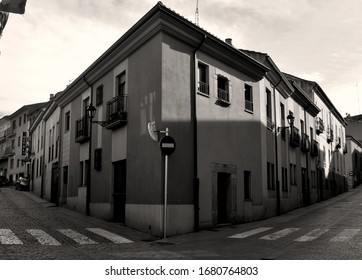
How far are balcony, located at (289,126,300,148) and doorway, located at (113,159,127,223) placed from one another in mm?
10972

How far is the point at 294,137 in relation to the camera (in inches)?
886

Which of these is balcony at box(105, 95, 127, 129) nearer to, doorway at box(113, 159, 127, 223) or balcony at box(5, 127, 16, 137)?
doorway at box(113, 159, 127, 223)

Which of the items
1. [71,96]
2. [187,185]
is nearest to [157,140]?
[187,185]

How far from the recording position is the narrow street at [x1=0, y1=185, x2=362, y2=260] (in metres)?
8.46

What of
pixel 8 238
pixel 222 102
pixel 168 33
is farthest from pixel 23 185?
pixel 168 33

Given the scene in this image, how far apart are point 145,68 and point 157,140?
110 inches

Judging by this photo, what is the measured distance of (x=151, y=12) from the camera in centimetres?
1236

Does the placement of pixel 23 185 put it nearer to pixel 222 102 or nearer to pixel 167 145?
pixel 222 102

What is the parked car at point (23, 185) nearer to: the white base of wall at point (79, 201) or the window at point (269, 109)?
the white base of wall at point (79, 201)

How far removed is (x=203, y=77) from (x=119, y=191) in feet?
17.3

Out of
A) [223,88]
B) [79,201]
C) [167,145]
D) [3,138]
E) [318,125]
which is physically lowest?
[79,201]

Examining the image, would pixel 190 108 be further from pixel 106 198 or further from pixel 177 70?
pixel 106 198

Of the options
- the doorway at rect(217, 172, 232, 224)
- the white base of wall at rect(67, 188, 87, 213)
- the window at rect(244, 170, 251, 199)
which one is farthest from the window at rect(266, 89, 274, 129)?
the white base of wall at rect(67, 188, 87, 213)
